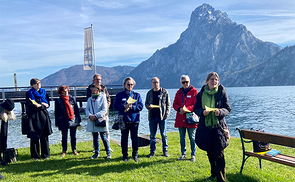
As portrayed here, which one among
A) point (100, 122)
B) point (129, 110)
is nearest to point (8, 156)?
point (100, 122)

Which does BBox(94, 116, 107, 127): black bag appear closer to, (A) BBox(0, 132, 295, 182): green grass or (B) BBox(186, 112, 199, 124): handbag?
(A) BBox(0, 132, 295, 182): green grass

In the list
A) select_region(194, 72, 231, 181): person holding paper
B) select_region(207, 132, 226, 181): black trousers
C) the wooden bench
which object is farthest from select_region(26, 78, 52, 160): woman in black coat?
the wooden bench

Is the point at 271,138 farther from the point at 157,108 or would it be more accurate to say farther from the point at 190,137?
the point at 157,108

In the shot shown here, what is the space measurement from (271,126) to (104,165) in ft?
79.4

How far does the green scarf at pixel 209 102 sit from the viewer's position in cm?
453

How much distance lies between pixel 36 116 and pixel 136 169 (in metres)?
3.56

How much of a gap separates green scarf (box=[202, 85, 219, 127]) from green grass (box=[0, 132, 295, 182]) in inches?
55.7

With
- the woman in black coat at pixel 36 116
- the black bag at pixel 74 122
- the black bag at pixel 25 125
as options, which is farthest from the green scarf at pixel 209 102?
the black bag at pixel 25 125

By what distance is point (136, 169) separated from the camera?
19.0 feet

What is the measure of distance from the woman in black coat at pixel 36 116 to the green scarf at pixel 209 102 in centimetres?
498

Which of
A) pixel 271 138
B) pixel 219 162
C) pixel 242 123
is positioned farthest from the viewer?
pixel 242 123

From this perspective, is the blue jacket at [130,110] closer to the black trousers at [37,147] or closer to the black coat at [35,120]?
the black coat at [35,120]

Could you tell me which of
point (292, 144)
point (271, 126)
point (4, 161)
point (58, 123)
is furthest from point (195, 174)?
point (271, 126)

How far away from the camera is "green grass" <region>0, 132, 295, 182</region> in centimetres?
521
